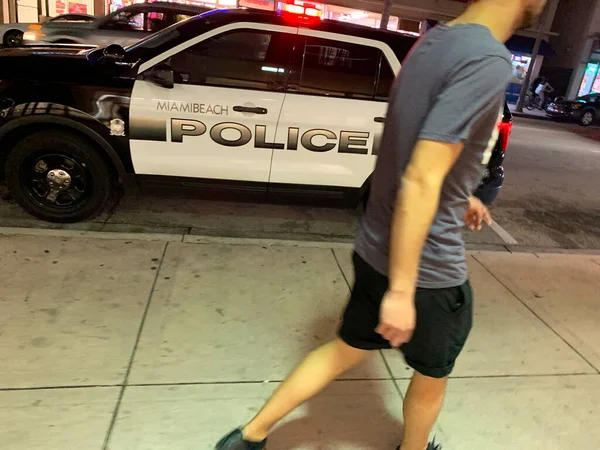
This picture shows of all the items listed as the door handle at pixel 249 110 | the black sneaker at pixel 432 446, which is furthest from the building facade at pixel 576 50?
the black sneaker at pixel 432 446

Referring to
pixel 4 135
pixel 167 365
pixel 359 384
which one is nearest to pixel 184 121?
pixel 4 135

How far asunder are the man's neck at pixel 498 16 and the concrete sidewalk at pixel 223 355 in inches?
73.6

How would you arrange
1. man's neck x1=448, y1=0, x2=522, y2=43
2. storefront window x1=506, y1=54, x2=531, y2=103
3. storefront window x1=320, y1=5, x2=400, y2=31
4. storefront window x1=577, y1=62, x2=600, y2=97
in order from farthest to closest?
storefront window x1=577, y1=62, x2=600, y2=97 → storefront window x1=506, y1=54, x2=531, y2=103 → storefront window x1=320, y1=5, x2=400, y2=31 → man's neck x1=448, y1=0, x2=522, y2=43

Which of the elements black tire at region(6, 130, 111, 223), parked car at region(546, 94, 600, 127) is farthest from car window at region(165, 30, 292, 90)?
parked car at region(546, 94, 600, 127)

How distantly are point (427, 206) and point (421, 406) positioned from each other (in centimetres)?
94

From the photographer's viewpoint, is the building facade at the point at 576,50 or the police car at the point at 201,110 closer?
the police car at the point at 201,110

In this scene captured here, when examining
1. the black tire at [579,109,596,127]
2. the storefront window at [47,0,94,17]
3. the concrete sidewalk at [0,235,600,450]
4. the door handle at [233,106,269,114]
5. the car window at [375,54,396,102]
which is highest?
the car window at [375,54,396,102]

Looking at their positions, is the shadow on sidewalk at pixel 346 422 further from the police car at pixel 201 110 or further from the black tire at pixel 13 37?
the black tire at pixel 13 37

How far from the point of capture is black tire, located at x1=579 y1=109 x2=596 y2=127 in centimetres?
2027

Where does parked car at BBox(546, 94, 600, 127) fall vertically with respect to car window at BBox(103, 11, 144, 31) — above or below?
below

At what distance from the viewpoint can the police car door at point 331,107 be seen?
4.25 metres

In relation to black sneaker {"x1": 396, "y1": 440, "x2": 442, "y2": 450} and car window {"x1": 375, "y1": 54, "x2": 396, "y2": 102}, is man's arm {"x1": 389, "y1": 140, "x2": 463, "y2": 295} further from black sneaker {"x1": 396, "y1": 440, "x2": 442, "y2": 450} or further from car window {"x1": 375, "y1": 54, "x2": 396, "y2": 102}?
car window {"x1": 375, "y1": 54, "x2": 396, "y2": 102}

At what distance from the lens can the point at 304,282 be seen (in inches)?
149

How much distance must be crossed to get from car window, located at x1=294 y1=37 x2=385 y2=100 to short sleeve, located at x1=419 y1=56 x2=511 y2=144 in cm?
306
